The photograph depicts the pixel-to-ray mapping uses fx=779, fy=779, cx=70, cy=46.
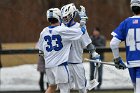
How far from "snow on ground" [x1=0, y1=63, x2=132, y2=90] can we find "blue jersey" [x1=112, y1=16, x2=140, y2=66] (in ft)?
17.2

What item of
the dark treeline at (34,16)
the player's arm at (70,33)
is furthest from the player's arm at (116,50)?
the dark treeline at (34,16)

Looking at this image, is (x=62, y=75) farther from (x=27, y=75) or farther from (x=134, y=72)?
(x=27, y=75)

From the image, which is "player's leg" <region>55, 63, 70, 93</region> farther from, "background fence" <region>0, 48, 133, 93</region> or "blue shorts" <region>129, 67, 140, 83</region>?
"background fence" <region>0, 48, 133, 93</region>

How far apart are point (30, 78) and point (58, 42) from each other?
26.7 ft

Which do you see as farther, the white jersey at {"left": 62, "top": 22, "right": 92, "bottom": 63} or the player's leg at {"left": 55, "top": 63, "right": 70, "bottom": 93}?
the white jersey at {"left": 62, "top": 22, "right": 92, "bottom": 63}

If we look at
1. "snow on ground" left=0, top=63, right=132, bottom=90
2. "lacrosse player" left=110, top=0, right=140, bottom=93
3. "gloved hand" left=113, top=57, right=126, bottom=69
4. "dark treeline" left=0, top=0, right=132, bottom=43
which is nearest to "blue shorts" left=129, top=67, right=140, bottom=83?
"lacrosse player" left=110, top=0, right=140, bottom=93

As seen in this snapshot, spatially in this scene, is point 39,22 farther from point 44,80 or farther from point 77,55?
point 77,55

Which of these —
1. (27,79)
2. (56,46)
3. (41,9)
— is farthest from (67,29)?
(41,9)

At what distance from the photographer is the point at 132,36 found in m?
12.2

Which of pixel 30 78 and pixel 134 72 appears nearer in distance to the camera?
pixel 134 72

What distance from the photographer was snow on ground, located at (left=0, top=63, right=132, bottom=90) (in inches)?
746

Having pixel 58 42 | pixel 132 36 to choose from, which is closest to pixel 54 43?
pixel 58 42

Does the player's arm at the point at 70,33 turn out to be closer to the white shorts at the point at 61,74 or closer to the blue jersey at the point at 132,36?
the white shorts at the point at 61,74

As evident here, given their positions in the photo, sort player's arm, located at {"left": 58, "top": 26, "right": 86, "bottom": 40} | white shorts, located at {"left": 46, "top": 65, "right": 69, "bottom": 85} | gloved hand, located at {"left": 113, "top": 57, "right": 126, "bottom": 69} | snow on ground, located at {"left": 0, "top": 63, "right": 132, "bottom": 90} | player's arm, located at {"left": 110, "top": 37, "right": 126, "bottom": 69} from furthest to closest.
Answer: snow on ground, located at {"left": 0, "top": 63, "right": 132, "bottom": 90}, white shorts, located at {"left": 46, "top": 65, "right": 69, "bottom": 85}, player's arm, located at {"left": 58, "top": 26, "right": 86, "bottom": 40}, gloved hand, located at {"left": 113, "top": 57, "right": 126, "bottom": 69}, player's arm, located at {"left": 110, "top": 37, "right": 126, "bottom": 69}
